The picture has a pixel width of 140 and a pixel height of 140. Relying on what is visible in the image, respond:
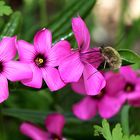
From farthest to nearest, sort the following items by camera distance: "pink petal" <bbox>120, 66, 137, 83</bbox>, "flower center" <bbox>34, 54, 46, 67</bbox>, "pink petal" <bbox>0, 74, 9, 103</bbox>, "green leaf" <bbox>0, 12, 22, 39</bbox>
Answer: "pink petal" <bbox>120, 66, 137, 83</bbox>
"green leaf" <bbox>0, 12, 22, 39</bbox>
"flower center" <bbox>34, 54, 46, 67</bbox>
"pink petal" <bbox>0, 74, 9, 103</bbox>

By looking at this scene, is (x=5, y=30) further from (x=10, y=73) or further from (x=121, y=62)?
(x=121, y=62)

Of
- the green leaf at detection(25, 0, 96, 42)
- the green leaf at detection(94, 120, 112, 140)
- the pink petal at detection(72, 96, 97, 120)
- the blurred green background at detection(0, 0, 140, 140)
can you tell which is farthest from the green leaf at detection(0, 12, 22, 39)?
the green leaf at detection(94, 120, 112, 140)

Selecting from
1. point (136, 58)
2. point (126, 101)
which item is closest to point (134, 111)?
point (126, 101)

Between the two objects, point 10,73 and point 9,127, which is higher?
point 10,73

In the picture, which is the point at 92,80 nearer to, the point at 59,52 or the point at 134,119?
the point at 59,52

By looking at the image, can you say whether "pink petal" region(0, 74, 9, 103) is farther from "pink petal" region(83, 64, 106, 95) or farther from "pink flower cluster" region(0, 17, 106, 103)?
"pink petal" region(83, 64, 106, 95)
